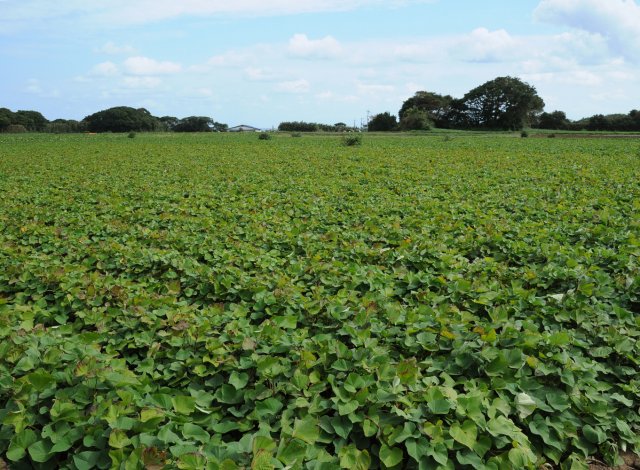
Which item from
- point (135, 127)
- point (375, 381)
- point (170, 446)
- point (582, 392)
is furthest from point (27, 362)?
point (135, 127)

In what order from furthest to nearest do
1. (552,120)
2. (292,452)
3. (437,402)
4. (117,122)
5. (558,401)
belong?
1. (117,122)
2. (552,120)
3. (558,401)
4. (437,402)
5. (292,452)

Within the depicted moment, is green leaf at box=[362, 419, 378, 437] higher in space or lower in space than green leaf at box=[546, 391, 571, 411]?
higher

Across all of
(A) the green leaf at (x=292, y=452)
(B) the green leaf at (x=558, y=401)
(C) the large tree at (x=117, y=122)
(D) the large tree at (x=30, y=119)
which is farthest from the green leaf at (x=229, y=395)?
(D) the large tree at (x=30, y=119)

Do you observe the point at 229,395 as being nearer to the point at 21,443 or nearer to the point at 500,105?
the point at 21,443

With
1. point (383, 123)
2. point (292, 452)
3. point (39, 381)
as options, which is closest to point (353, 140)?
point (39, 381)

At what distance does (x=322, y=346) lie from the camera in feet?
10.4

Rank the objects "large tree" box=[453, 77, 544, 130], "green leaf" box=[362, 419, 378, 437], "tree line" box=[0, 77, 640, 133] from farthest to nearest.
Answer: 1. "large tree" box=[453, 77, 544, 130]
2. "tree line" box=[0, 77, 640, 133]
3. "green leaf" box=[362, 419, 378, 437]

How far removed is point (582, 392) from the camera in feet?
9.50

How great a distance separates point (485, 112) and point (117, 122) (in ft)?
194

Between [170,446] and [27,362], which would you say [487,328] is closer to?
[170,446]

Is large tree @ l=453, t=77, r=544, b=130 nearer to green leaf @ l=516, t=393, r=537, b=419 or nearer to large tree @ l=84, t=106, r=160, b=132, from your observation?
large tree @ l=84, t=106, r=160, b=132

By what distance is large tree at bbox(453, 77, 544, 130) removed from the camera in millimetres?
70312

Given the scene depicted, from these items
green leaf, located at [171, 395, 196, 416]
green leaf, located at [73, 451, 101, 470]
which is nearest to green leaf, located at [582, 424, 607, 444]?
green leaf, located at [171, 395, 196, 416]

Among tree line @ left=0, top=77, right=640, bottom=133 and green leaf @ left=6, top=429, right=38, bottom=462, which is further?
tree line @ left=0, top=77, right=640, bottom=133
